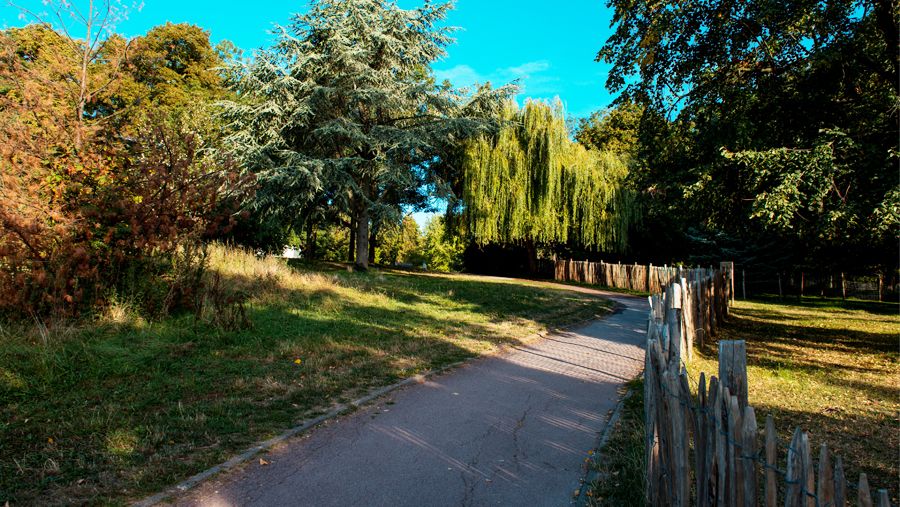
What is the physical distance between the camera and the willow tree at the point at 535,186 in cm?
2639

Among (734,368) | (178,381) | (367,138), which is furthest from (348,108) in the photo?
(734,368)

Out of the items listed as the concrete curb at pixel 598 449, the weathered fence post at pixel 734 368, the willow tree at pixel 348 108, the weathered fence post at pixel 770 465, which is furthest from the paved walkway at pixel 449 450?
the willow tree at pixel 348 108

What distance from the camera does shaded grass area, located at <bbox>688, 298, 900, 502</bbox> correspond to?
205 inches

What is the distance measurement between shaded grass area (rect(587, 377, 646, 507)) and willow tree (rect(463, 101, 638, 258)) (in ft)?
69.1

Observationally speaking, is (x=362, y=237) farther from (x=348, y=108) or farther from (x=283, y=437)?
(x=283, y=437)

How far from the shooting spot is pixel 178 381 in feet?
20.4

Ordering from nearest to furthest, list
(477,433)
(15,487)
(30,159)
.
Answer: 1. (15,487)
2. (477,433)
3. (30,159)

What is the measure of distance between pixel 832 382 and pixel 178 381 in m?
9.42

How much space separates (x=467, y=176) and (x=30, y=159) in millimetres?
20242

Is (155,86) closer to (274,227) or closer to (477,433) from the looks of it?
(274,227)

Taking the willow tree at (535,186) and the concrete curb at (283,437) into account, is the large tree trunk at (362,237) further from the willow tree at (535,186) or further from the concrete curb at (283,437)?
the concrete curb at (283,437)

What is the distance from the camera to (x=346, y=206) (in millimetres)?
23234

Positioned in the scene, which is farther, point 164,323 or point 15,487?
point 164,323

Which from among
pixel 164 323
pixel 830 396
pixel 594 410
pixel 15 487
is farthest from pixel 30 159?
pixel 830 396
